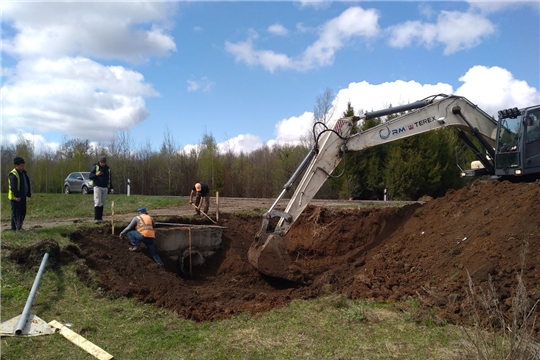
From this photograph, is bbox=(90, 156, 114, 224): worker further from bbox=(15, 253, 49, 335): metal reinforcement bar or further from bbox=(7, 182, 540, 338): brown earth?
bbox=(15, 253, 49, 335): metal reinforcement bar

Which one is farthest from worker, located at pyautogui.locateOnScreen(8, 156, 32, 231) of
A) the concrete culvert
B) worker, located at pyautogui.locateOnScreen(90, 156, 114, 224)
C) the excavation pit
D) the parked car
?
the parked car

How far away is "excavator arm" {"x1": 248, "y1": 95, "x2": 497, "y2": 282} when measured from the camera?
9031 mm

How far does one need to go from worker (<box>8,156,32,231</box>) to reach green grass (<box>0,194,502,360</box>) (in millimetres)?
1799

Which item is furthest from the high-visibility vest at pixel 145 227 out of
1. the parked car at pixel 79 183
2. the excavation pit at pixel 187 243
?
the parked car at pixel 79 183

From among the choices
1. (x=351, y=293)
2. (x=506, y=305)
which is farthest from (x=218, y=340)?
(x=506, y=305)

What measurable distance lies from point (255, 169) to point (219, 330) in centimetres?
2867

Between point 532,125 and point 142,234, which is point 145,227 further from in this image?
point 532,125

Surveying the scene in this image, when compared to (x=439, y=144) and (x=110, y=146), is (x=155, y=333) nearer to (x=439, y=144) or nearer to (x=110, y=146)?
(x=439, y=144)

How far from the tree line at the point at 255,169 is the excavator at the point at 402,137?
1482 cm

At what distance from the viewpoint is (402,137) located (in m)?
9.56

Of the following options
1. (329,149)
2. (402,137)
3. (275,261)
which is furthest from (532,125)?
(275,261)

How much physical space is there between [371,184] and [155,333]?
22273 mm

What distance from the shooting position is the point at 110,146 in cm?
3531

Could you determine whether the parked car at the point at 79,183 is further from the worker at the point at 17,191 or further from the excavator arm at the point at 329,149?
the excavator arm at the point at 329,149
